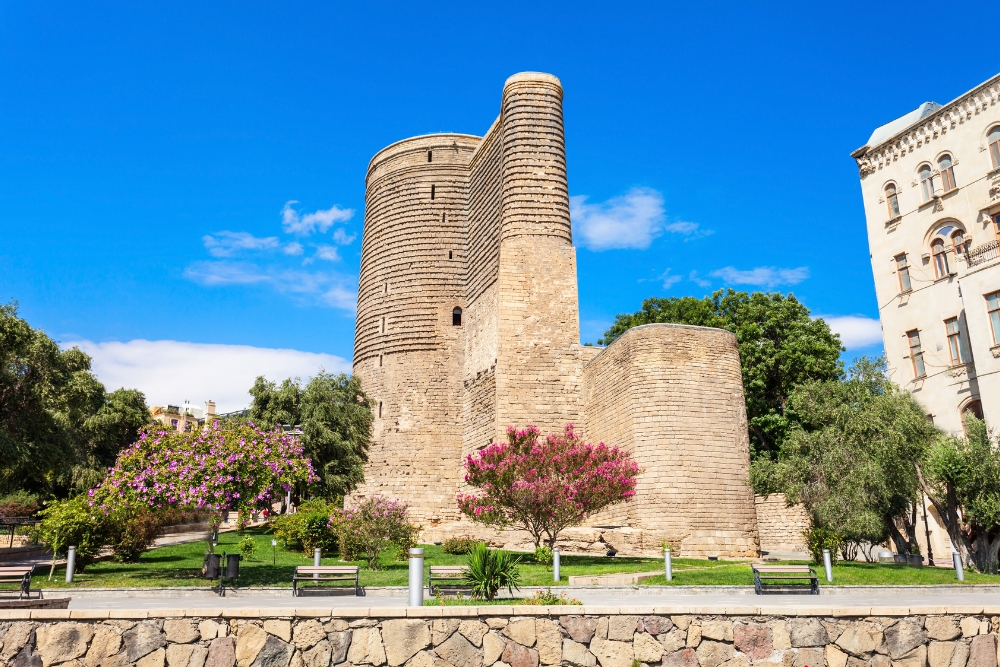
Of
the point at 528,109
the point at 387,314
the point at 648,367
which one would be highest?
the point at 528,109

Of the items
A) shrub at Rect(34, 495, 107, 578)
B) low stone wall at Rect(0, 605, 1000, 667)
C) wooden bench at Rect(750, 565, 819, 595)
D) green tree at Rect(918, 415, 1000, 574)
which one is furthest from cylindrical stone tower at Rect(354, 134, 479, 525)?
low stone wall at Rect(0, 605, 1000, 667)

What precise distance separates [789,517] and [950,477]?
21.4 ft

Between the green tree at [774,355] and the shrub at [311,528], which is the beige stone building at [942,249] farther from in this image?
the shrub at [311,528]

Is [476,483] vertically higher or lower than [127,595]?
higher

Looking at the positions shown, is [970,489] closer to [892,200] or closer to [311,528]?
[892,200]

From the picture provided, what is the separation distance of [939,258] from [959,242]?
30.6 inches

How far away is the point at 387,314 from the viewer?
1197 inches

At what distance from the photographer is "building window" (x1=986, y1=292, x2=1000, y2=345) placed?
19281mm

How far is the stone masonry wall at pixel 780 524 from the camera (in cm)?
2250

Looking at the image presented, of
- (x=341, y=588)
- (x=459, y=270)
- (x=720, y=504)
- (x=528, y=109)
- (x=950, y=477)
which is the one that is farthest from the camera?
(x=459, y=270)

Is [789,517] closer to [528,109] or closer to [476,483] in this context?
[476,483]

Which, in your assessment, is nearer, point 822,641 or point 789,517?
point 822,641

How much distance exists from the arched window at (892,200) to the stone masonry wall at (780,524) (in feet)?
32.5

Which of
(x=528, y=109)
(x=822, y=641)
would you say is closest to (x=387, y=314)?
(x=528, y=109)
